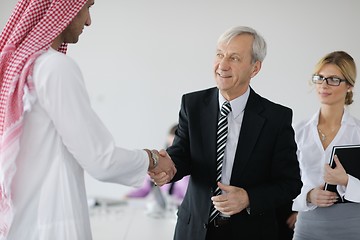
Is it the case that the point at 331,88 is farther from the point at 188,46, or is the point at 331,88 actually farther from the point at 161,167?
the point at 188,46

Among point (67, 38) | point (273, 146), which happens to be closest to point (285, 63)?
point (273, 146)

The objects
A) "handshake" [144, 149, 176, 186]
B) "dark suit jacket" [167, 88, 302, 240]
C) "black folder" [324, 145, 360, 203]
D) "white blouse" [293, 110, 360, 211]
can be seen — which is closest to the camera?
"handshake" [144, 149, 176, 186]

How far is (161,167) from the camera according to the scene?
228 centimetres

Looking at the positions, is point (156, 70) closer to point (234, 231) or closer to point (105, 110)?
point (105, 110)

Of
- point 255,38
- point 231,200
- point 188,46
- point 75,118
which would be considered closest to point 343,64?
point 255,38

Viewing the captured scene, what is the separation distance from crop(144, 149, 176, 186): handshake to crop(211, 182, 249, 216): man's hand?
226 millimetres

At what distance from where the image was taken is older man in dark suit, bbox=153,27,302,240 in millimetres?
2400

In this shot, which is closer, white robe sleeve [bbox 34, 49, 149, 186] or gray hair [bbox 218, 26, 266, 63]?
white robe sleeve [bbox 34, 49, 149, 186]

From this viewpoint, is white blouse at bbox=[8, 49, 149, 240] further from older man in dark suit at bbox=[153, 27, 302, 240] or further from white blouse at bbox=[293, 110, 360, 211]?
white blouse at bbox=[293, 110, 360, 211]

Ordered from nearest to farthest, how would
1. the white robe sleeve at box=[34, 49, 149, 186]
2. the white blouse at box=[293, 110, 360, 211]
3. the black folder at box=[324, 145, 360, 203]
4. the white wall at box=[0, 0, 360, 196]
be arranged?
the white robe sleeve at box=[34, 49, 149, 186] < the black folder at box=[324, 145, 360, 203] < the white blouse at box=[293, 110, 360, 211] < the white wall at box=[0, 0, 360, 196]

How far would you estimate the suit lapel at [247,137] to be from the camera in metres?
2.39

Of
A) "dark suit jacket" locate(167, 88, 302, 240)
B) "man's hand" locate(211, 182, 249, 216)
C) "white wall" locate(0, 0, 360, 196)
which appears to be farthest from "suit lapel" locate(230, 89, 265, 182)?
"white wall" locate(0, 0, 360, 196)

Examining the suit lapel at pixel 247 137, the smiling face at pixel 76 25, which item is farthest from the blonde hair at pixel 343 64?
the smiling face at pixel 76 25

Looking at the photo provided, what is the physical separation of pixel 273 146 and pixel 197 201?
0.41 meters
